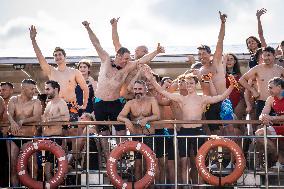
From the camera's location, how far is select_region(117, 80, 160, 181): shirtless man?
8734 mm

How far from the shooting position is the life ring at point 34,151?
8.36 m

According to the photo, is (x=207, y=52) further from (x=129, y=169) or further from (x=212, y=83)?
(x=129, y=169)

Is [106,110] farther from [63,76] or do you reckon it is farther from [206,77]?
[206,77]

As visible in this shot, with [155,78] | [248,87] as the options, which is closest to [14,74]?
[155,78]

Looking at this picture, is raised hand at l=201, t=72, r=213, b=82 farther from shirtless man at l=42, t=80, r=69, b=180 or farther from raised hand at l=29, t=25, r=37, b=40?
raised hand at l=29, t=25, r=37, b=40

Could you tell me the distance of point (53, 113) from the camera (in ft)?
29.7

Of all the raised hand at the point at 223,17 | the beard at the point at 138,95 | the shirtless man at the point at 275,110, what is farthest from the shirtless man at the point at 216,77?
the beard at the point at 138,95

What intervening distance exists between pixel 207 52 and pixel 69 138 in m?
2.90

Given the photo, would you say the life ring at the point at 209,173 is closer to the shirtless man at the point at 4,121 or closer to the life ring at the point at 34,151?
the life ring at the point at 34,151

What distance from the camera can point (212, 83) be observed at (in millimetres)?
9328

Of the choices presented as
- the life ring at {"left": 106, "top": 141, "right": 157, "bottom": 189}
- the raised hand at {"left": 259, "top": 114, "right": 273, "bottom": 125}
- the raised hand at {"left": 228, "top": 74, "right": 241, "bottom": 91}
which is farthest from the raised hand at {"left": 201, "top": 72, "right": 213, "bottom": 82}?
the life ring at {"left": 106, "top": 141, "right": 157, "bottom": 189}

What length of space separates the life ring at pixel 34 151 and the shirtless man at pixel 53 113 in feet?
1.58

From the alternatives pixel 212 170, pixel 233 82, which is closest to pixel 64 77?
pixel 233 82

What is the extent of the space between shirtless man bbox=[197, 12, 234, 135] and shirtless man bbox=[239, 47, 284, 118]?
46cm
